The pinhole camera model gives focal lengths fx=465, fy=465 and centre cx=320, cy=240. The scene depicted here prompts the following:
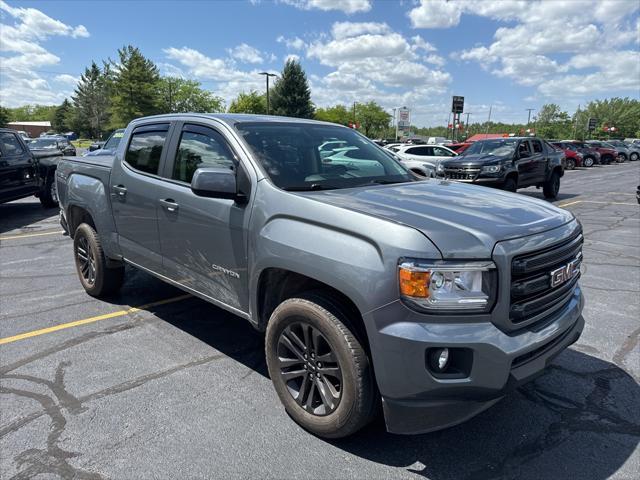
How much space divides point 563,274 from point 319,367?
1.53 m

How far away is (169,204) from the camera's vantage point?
12.3 ft

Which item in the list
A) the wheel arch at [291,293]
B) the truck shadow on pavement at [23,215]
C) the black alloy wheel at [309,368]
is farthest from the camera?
the truck shadow on pavement at [23,215]

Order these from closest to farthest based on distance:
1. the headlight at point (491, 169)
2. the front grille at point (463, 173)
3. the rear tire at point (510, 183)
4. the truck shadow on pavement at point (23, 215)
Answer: the truck shadow on pavement at point (23, 215) < the headlight at point (491, 169) < the front grille at point (463, 173) < the rear tire at point (510, 183)

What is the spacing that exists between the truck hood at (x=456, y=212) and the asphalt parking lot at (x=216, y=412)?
4.17 feet

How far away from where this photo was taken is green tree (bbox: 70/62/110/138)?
Answer: 97.8 m

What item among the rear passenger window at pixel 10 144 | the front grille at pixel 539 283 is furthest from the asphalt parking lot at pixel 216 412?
the rear passenger window at pixel 10 144

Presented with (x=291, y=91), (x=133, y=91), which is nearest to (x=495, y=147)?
(x=291, y=91)

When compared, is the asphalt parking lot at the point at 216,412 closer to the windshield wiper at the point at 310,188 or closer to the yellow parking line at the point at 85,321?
the yellow parking line at the point at 85,321

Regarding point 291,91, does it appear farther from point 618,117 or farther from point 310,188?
point 618,117

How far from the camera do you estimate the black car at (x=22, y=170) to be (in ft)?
32.6

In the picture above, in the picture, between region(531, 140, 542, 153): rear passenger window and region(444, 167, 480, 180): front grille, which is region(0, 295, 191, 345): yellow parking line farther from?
region(531, 140, 542, 153): rear passenger window

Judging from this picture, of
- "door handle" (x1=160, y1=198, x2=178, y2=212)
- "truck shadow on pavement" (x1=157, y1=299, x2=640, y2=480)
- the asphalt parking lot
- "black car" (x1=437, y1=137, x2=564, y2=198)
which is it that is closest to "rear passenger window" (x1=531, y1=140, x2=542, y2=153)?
"black car" (x1=437, y1=137, x2=564, y2=198)

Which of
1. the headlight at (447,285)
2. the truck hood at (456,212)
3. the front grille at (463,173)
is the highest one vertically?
the truck hood at (456,212)

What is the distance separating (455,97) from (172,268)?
34070mm
